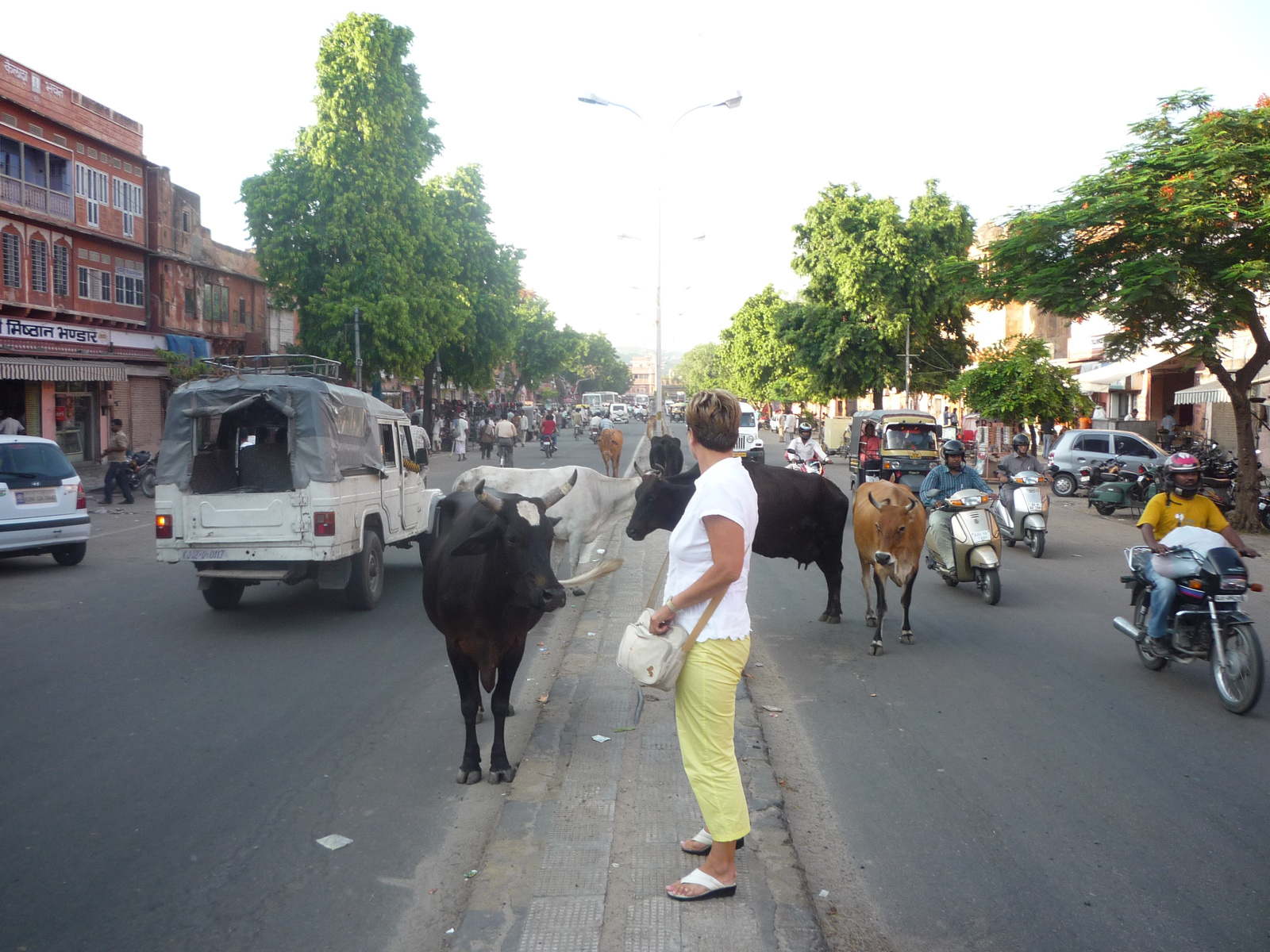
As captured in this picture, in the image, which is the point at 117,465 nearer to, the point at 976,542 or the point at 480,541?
the point at 976,542

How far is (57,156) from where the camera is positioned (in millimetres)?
28766

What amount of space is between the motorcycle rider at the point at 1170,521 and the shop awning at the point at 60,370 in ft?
91.0

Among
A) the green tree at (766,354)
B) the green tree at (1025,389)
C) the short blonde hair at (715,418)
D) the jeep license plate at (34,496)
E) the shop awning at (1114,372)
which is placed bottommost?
the jeep license plate at (34,496)

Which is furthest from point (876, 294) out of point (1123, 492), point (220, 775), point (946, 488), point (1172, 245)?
point (220, 775)

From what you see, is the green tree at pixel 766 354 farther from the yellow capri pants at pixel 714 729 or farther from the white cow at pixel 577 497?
the yellow capri pants at pixel 714 729

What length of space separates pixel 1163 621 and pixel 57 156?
106 ft

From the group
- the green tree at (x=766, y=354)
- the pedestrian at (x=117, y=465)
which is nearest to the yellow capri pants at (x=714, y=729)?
the pedestrian at (x=117, y=465)

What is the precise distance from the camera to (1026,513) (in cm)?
1355

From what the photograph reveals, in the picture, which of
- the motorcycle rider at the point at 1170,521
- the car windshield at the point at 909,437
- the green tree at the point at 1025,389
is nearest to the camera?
the motorcycle rider at the point at 1170,521

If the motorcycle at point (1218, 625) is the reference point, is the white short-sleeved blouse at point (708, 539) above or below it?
above

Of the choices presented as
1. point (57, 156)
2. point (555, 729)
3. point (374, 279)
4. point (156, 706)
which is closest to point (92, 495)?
point (57, 156)

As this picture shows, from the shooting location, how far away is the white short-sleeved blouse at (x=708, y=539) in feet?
11.4

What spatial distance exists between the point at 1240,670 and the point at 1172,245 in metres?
11.0

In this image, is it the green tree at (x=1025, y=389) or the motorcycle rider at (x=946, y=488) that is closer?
the motorcycle rider at (x=946, y=488)
